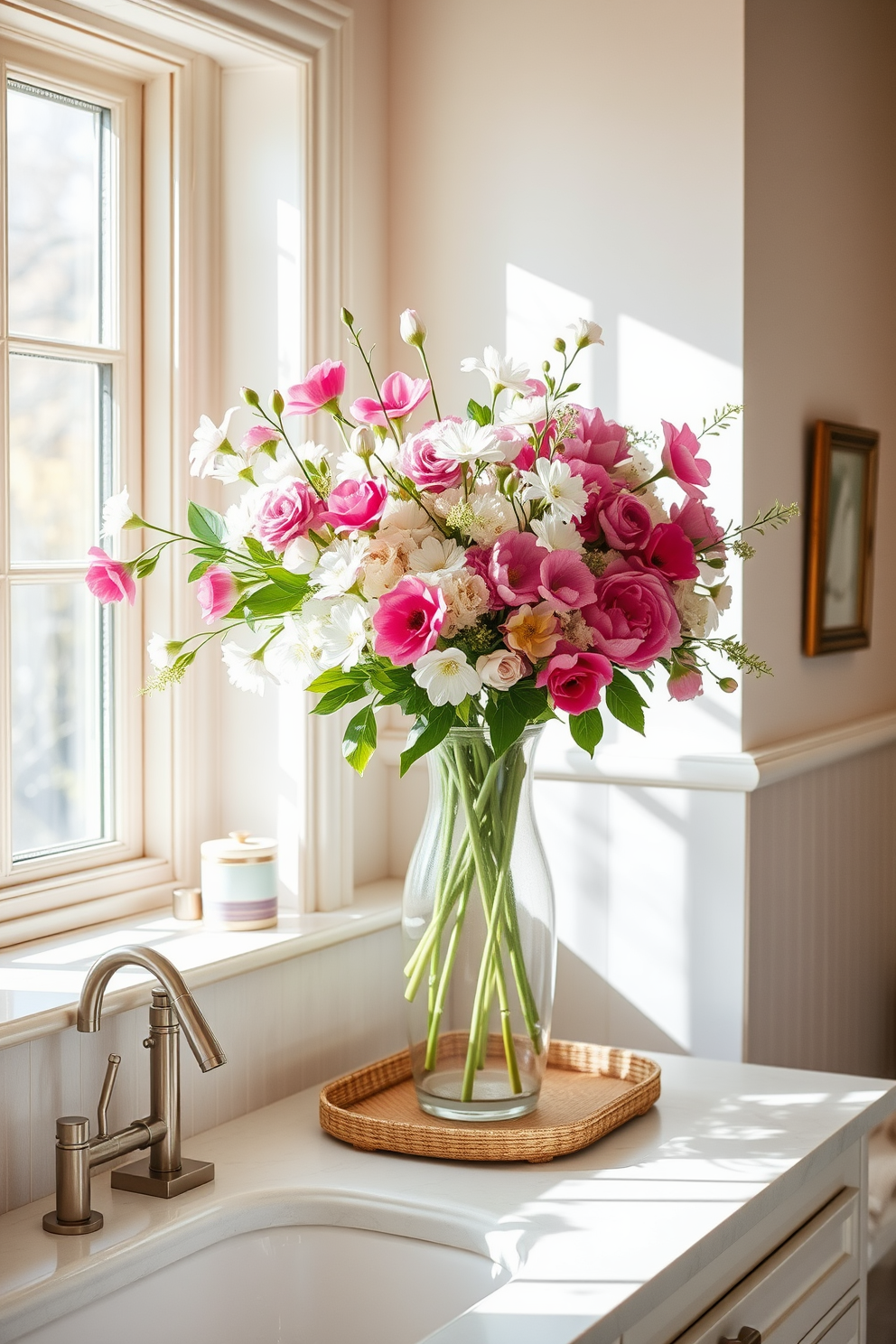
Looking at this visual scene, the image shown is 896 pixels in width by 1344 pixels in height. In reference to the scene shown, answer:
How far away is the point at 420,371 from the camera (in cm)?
220

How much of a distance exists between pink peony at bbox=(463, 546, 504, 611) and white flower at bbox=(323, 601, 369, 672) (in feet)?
0.36

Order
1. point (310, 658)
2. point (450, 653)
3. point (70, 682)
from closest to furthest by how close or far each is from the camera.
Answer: point (450, 653), point (310, 658), point (70, 682)

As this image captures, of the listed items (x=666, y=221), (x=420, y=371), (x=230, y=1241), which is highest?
(x=666, y=221)

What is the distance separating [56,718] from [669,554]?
0.87m

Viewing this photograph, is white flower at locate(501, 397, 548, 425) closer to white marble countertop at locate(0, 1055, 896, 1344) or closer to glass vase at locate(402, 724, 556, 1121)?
glass vase at locate(402, 724, 556, 1121)

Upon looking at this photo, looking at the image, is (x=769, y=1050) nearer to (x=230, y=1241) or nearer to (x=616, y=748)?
(x=616, y=748)

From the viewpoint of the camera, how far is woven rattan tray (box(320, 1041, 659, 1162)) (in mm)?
1547

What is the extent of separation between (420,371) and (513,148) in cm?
34

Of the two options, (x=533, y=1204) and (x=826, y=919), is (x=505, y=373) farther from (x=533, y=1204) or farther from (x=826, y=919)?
(x=826, y=919)

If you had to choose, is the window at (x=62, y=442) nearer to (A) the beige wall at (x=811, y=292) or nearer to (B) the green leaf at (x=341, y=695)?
(B) the green leaf at (x=341, y=695)

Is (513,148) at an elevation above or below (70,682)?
above

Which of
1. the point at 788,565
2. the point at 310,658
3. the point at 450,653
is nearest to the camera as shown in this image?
the point at 450,653

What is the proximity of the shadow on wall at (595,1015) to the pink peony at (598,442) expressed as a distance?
2.97ft

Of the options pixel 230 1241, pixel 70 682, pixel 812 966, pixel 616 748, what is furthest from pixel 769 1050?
pixel 70 682
